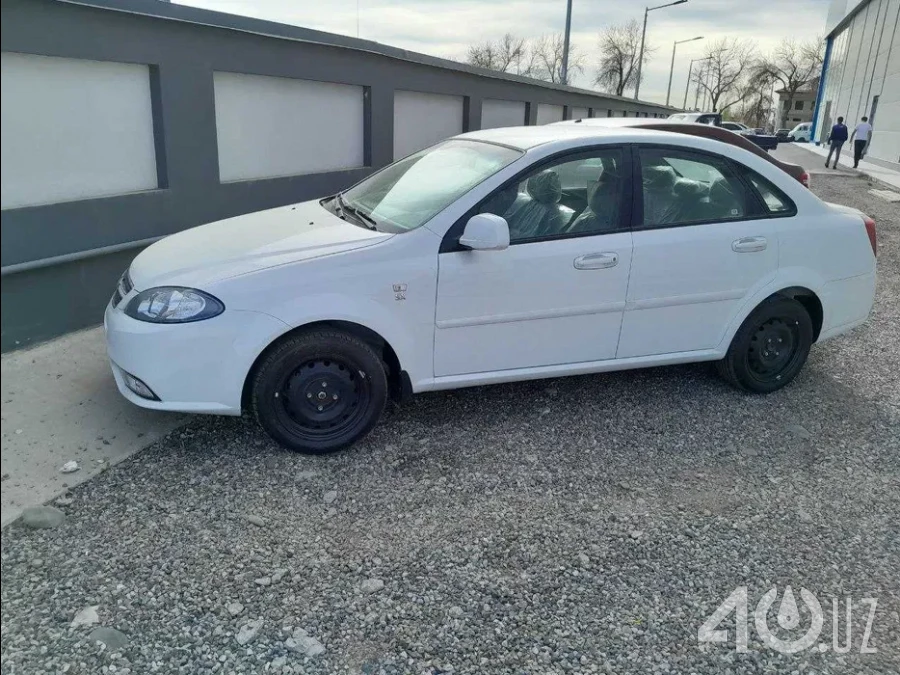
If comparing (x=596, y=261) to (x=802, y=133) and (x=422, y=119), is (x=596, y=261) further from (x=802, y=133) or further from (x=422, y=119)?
(x=802, y=133)

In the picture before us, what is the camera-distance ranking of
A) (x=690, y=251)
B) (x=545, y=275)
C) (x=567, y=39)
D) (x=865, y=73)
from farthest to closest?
1. (x=865, y=73)
2. (x=567, y=39)
3. (x=690, y=251)
4. (x=545, y=275)

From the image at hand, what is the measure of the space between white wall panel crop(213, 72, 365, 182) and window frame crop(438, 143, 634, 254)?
162 inches

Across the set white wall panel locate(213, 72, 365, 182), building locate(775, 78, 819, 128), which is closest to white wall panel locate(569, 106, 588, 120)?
white wall panel locate(213, 72, 365, 182)

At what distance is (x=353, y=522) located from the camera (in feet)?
10.7

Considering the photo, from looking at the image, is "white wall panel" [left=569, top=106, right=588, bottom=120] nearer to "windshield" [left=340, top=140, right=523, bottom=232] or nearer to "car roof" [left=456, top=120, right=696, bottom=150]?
"car roof" [left=456, top=120, right=696, bottom=150]

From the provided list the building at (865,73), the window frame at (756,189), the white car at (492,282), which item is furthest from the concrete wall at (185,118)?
the building at (865,73)

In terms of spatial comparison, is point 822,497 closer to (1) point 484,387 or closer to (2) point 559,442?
(2) point 559,442

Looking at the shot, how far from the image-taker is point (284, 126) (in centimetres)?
788

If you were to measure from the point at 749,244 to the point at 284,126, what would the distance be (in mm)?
5382

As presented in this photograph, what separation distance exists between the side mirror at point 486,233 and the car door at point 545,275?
0.13m

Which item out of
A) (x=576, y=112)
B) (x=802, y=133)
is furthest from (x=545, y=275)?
(x=802, y=133)

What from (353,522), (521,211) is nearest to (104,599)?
(353,522)

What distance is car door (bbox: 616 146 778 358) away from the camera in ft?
13.7

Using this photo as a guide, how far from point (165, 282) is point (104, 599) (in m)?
1.53
